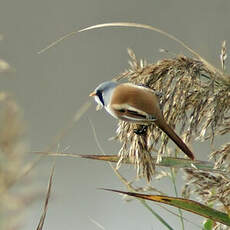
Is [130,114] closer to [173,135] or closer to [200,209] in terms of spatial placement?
[173,135]

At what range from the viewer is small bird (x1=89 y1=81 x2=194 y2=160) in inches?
31.4

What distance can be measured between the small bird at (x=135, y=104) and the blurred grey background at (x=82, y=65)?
118cm

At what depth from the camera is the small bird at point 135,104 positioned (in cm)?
80

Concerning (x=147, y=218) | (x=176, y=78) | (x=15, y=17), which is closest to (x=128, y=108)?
(x=176, y=78)

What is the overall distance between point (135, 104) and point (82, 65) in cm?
139

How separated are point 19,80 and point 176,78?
4.81 feet

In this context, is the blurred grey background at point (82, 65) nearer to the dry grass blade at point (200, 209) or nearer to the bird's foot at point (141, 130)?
the bird's foot at point (141, 130)

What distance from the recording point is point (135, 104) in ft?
2.78

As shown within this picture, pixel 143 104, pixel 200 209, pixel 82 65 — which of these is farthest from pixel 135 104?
pixel 82 65

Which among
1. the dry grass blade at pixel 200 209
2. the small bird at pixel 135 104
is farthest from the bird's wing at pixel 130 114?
the dry grass blade at pixel 200 209

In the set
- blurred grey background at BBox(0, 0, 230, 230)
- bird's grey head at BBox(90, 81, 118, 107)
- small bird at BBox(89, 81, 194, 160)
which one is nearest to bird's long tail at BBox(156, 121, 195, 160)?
small bird at BBox(89, 81, 194, 160)

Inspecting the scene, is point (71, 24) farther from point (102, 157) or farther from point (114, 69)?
point (102, 157)

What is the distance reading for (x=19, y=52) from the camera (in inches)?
87.7

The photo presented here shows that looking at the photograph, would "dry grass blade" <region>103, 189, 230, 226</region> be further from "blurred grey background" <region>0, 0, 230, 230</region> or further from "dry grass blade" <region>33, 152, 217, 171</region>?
"blurred grey background" <region>0, 0, 230, 230</region>
